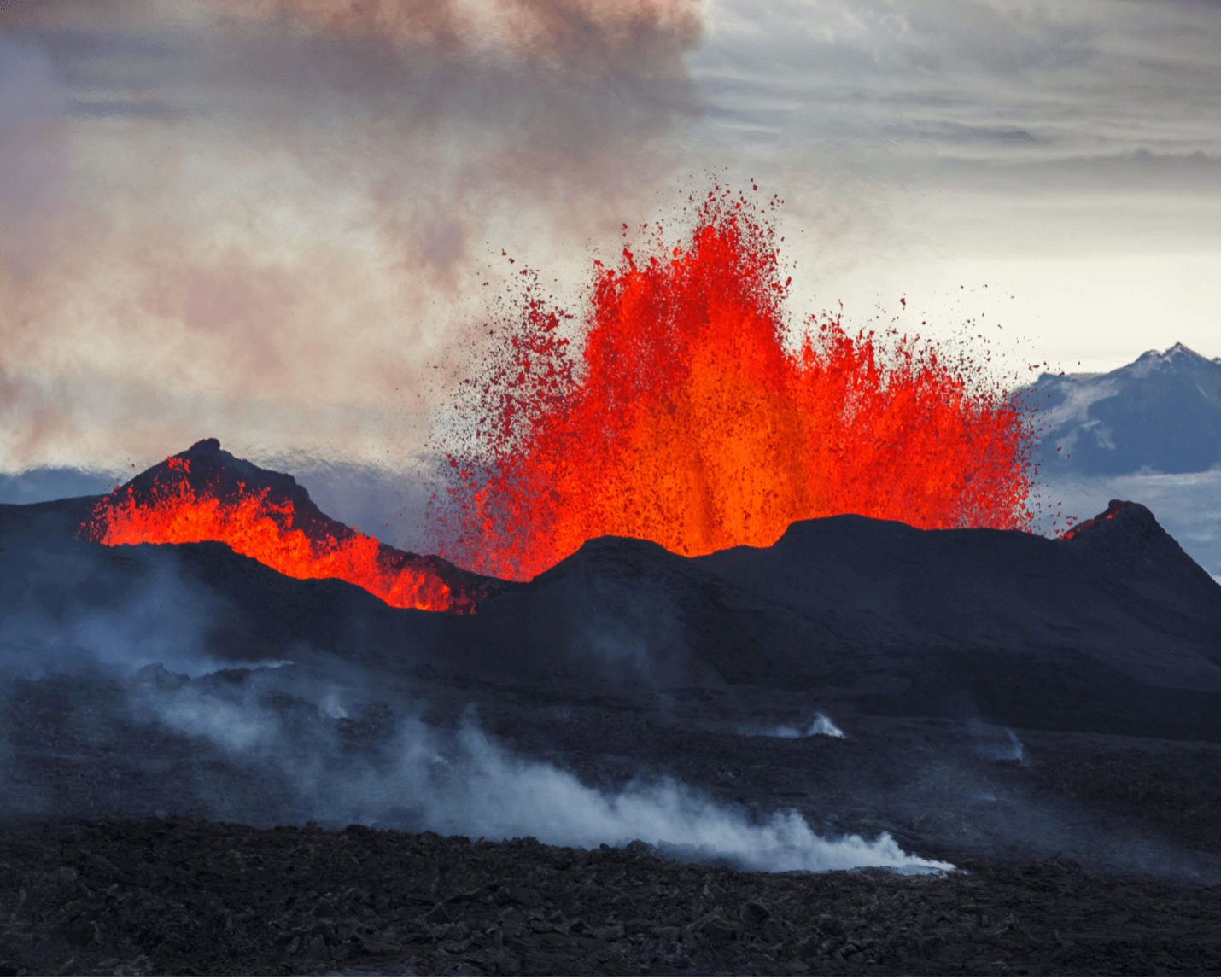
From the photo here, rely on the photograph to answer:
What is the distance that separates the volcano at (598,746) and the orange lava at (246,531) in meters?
Result: 0.14

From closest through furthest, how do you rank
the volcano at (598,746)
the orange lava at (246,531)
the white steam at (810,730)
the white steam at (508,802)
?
the volcano at (598,746), the white steam at (508,802), the white steam at (810,730), the orange lava at (246,531)

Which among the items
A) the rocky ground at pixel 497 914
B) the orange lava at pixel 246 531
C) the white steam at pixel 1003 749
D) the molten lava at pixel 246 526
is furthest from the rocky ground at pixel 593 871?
the orange lava at pixel 246 531

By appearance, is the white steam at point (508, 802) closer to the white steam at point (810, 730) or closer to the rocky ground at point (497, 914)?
the rocky ground at point (497, 914)

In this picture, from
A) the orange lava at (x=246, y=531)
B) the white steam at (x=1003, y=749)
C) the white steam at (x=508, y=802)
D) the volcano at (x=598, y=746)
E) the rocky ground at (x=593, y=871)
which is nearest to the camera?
the rocky ground at (x=593, y=871)

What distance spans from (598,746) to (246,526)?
26.6 m

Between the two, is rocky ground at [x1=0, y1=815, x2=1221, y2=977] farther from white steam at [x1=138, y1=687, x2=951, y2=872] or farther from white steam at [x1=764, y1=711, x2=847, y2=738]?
white steam at [x1=764, y1=711, x2=847, y2=738]

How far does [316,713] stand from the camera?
2091cm

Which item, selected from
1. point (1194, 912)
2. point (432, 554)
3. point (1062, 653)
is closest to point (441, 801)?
point (1194, 912)

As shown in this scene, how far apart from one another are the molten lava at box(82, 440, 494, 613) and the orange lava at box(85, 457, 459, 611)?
0.03 metres

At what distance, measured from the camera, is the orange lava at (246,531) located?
42531 mm

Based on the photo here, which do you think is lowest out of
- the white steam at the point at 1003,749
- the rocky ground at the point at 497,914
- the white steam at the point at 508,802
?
the rocky ground at the point at 497,914

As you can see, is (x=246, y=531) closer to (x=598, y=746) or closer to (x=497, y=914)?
(x=598, y=746)

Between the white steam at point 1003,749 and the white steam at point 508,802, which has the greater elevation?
the white steam at point 1003,749

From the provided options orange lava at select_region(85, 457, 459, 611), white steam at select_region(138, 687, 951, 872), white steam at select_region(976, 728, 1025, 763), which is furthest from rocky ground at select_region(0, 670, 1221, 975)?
orange lava at select_region(85, 457, 459, 611)
